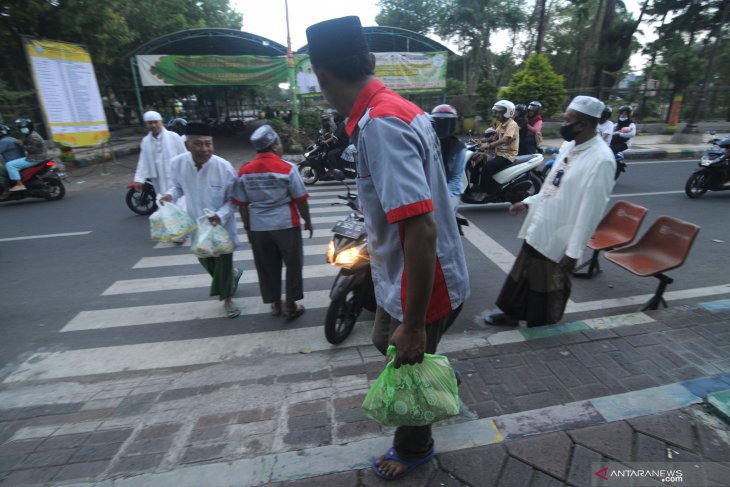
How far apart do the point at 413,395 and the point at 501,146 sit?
5993 mm

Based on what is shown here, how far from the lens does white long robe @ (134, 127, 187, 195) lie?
585cm

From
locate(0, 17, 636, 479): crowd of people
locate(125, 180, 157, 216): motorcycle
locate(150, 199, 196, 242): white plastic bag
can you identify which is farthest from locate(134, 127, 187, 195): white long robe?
locate(150, 199, 196, 242): white plastic bag

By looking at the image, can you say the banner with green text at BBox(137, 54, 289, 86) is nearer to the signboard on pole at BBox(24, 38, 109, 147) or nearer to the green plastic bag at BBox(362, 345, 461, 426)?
the signboard on pole at BBox(24, 38, 109, 147)

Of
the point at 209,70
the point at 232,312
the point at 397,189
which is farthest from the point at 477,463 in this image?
the point at 209,70

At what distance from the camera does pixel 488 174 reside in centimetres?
681

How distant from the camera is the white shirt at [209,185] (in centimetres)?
360

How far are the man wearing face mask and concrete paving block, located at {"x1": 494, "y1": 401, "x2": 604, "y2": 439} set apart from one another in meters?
1.02

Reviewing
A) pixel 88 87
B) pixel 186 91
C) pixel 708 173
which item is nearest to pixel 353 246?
pixel 708 173

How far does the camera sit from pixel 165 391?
2.78 metres

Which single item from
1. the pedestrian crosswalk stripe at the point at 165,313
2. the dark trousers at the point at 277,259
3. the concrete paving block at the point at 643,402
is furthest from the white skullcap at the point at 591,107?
the pedestrian crosswalk stripe at the point at 165,313

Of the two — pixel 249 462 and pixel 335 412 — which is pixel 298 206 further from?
pixel 249 462

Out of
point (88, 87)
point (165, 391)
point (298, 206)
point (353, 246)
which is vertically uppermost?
point (88, 87)

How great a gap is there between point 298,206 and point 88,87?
37.8 ft

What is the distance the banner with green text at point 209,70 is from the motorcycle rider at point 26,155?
6.57 m
